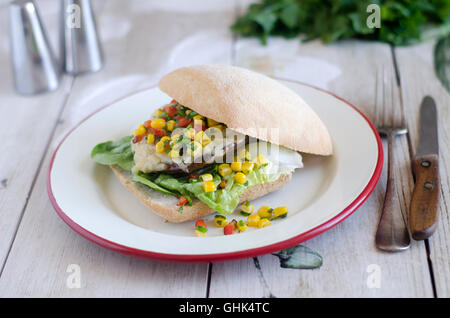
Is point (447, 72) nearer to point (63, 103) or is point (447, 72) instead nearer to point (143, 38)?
point (143, 38)

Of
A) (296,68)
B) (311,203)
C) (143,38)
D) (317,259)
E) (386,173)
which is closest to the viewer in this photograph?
(317,259)

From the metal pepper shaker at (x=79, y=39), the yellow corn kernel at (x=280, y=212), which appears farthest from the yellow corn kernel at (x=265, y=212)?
the metal pepper shaker at (x=79, y=39)

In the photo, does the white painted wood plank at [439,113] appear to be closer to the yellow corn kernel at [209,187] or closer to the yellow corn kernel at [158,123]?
the yellow corn kernel at [209,187]

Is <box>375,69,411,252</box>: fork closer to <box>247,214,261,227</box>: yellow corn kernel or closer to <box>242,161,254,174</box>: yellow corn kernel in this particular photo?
<box>247,214,261,227</box>: yellow corn kernel

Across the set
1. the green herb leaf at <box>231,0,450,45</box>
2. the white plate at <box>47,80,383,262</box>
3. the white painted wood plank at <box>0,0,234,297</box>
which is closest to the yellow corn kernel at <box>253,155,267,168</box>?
the white plate at <box>47,80,383,262</box>

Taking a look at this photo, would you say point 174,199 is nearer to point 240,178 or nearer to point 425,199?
point 240,178
